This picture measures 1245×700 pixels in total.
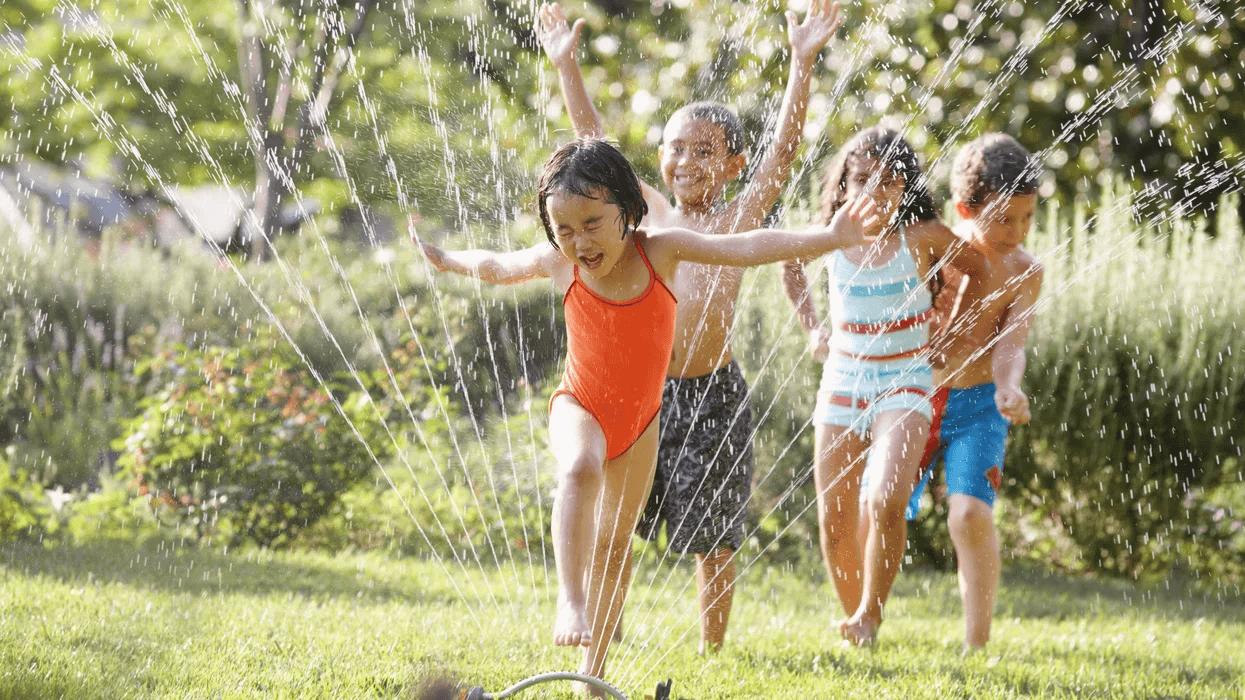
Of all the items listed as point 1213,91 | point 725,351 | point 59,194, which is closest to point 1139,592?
point 725,351

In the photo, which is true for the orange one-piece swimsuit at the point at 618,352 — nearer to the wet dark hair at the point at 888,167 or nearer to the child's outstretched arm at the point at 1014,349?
the wet dark hair at the point at 888,167

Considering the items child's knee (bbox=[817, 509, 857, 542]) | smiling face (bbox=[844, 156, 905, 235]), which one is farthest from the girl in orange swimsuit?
child's knee (bbox=[817, 509, 857, 542])

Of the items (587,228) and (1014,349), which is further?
(1014,349)

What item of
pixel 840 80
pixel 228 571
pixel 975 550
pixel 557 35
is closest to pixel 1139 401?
pixel 975 550

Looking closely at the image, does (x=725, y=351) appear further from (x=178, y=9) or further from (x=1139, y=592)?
(x=178, y=9)

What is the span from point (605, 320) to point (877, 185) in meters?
1.25

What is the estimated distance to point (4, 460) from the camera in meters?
6.28

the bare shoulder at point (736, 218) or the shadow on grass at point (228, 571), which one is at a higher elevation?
the bare shoulder at point (736, 218)

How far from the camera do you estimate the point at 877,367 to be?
144 inches

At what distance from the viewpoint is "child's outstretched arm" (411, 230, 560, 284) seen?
291 centimetres

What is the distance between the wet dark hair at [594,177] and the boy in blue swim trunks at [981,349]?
1628 mm

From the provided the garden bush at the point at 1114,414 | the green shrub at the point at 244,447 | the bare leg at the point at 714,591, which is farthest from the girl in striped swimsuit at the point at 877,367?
the green shrub at the point at 244,447

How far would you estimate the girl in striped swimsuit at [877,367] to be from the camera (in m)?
3.61

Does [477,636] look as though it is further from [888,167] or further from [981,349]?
[888,167]
